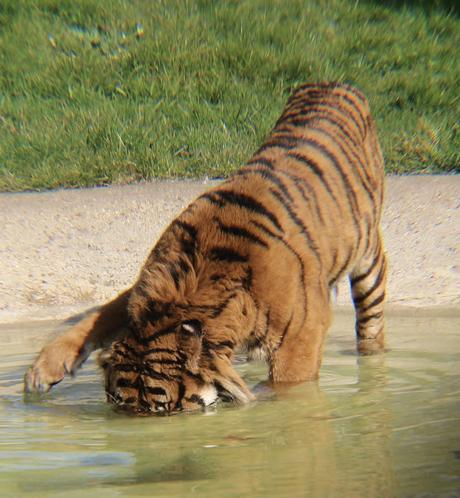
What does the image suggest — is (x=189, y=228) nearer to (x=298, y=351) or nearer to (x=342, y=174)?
(x=298, y=351)

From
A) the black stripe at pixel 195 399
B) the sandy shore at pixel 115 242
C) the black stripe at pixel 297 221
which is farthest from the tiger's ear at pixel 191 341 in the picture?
the sandy shore at pixel 115 242

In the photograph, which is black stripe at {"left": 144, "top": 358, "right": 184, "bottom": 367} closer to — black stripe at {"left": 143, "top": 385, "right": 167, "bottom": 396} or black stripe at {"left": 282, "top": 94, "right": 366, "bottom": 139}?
black stripe at {"left": 143, "top": 385, "right": 167, "bottom": 396}

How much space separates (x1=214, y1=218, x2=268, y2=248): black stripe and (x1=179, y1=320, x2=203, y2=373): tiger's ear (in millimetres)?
400

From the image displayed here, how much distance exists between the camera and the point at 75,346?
432 centimetres

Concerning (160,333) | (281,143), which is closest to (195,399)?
(160,333)

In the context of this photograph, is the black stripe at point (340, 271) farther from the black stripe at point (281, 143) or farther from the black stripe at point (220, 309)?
the black stripe at point (220, 309)

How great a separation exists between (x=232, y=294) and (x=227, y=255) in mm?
147

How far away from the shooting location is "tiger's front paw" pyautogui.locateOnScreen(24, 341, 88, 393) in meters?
4.27

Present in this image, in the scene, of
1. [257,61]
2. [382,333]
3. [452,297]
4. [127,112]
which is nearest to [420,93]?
[257,61]

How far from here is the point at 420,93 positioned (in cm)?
920

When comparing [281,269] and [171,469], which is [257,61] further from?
[171,469]

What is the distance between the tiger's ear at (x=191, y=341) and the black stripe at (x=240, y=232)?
1.31 ft

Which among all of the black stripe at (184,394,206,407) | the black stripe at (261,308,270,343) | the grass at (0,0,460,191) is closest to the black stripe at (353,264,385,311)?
the black stripe at (261,308,270,343)

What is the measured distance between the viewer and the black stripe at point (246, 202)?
4078 mm
